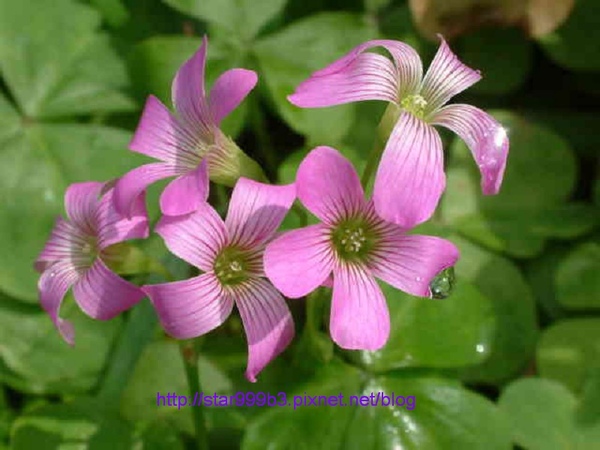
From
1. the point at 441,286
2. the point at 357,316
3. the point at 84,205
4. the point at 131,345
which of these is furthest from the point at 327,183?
the point at 131,345

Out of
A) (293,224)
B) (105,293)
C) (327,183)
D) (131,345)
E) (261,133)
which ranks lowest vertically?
(131,345)

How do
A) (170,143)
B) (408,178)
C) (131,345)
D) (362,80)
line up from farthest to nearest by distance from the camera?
(131,345)
(170,143)
(362,80)
(408,178)

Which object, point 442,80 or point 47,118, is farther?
point 47,118

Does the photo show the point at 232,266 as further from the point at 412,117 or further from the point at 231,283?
the point at 412,117

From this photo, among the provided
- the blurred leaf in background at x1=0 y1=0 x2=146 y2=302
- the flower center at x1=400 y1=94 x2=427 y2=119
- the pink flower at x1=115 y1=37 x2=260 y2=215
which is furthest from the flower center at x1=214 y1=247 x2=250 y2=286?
the blurred leaf in background at x1=0 y1=0 x2=146 y2=302

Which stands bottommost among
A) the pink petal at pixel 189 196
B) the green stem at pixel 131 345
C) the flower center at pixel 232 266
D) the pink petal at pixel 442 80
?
the green stem at pixel 131 345

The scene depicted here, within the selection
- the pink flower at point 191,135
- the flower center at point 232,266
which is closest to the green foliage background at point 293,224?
the flower center at point 232,266

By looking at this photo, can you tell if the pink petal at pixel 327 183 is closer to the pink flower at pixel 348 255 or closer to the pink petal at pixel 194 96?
the pink flower at pixel 348 255

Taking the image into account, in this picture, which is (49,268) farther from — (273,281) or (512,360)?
(512,360)
